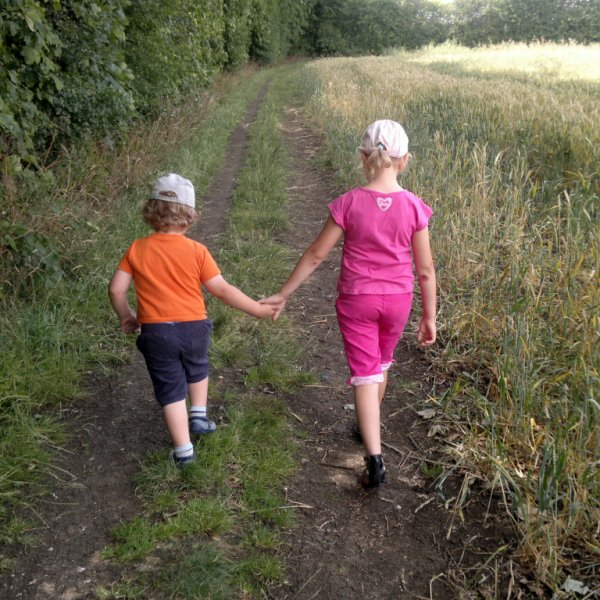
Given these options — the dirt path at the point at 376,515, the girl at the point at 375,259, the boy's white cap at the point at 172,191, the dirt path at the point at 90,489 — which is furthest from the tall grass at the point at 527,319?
the boy's white cap at the point at 172,191

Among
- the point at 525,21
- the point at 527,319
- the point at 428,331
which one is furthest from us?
the point at 525,21

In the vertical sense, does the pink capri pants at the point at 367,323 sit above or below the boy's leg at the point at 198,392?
above

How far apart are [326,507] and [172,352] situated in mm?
1072

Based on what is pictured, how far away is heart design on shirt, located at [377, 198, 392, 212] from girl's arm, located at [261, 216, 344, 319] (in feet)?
0.75

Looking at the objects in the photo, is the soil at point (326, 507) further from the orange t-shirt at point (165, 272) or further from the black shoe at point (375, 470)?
the orange t-shirt at point (165, 272)

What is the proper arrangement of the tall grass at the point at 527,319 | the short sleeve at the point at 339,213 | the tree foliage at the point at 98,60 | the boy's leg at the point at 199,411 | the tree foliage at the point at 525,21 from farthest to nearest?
1. the tree foliage at the point at 525,21
2. the tree foliage at the point at 98,60
3. the boy's leg at the point at 199,411
4. the short sleeve at the point at 339,213
5. the tall grass at the point at 527,319

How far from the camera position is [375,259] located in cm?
302

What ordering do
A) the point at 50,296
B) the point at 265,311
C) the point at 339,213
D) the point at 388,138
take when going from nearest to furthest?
the point at 388,138 < the point at 339,213 < the point at 265,311 < the point at 50,296

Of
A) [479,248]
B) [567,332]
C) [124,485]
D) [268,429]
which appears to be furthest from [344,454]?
[479,248]

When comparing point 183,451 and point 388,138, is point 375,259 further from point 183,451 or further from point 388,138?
point 183,451

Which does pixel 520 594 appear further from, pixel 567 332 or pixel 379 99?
pixel 379 99

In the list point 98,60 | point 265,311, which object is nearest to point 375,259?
point 265,311

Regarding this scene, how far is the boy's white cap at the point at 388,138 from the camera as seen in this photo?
113 inches

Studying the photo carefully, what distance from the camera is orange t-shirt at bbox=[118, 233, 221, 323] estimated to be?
9.69 feet
